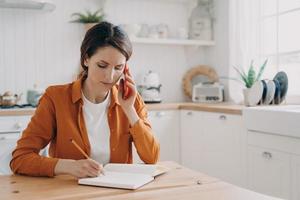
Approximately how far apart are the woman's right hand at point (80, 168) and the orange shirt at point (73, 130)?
0.19 metres

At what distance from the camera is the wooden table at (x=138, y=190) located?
0.99 metres

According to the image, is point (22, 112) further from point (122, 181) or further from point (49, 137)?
point (122, 181)

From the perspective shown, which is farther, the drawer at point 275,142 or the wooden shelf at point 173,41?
the wooden shelf at point 173,41

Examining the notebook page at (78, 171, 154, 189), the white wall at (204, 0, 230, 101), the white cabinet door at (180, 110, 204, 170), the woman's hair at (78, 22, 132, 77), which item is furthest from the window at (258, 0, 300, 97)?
the notebook page at (78, 171, 154, 189)

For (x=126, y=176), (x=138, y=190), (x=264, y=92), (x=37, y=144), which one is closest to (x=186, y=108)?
(x=264, y=92)

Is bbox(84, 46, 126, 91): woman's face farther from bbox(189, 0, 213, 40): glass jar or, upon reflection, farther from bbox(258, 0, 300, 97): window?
bbox(189, 0, 213, 40): glass jar

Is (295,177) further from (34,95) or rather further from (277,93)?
(34,95)

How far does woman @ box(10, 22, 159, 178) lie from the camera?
1410mm

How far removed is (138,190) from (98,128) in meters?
0.50

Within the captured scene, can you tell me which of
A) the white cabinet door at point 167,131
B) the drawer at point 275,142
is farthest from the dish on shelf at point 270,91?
the white cabinet door at point 167,131

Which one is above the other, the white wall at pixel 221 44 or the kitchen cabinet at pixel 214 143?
the white wall at pixel 221 44

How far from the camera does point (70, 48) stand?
3.53 m

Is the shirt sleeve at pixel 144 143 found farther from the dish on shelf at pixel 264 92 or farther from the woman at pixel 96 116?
the dish on shelf at pixel 264 92

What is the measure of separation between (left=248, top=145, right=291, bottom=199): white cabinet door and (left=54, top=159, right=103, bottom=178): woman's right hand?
1.41m
